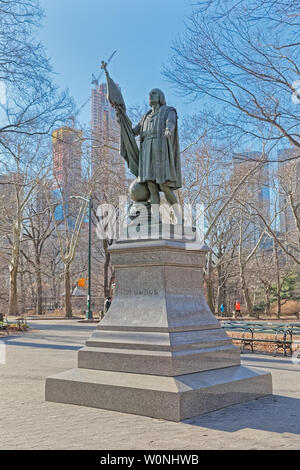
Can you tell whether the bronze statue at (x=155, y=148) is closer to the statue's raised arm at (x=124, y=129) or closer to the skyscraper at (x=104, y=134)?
the statue's raised arm at (x=124, y=129)

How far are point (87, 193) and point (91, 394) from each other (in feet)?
89.9

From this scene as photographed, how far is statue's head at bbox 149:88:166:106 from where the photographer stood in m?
7.67

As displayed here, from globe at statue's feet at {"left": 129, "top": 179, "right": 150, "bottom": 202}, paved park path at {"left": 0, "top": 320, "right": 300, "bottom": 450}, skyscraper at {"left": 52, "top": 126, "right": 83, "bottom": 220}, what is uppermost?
skyscraper at {"left": 52, "top": 126, "right": 83, "bottom": 220}

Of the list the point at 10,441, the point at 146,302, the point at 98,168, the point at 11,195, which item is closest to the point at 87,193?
the point at 98,168

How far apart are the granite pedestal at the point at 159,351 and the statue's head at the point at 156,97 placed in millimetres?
2383

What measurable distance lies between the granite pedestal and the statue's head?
238cm

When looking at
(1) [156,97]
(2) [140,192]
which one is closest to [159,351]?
(2) [140,192]

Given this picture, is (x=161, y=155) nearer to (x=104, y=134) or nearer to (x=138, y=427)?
(x=138, y=427)

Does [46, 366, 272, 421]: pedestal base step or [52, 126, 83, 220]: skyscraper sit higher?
[52, 126, 83, 220]: skyscraper

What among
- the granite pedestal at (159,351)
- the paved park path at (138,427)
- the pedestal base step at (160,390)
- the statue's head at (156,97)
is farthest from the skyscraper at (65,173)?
the paved park path at (138,427)

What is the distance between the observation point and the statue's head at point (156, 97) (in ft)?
25.2

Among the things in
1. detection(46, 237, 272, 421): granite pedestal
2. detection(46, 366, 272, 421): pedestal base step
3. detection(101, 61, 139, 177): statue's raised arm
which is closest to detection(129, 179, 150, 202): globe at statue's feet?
detection(101, 61, 139, 177): statue's raised arm

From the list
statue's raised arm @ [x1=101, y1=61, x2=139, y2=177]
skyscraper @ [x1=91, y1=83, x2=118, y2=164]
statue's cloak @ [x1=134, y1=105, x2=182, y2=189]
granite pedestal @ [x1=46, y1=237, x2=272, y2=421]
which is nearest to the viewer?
granite pedestal @ [x1=46, y1=237, x2=272, y2=421]

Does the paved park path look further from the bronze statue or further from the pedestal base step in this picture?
the bronze statue
